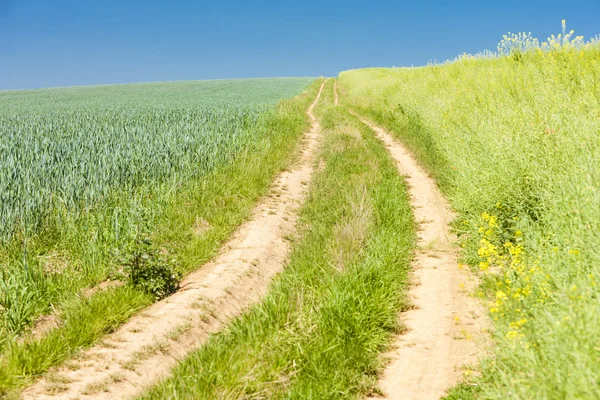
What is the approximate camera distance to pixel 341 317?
5.02 meters

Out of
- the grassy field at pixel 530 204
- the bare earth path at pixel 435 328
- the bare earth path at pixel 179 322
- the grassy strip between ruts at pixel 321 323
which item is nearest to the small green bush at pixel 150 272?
the bare earth path at pixel 179 322

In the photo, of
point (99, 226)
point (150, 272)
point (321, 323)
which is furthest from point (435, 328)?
point (99, 226)

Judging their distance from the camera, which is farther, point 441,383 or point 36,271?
point 36,271

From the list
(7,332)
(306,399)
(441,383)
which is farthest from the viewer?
(7,332)

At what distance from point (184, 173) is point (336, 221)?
12.7ft

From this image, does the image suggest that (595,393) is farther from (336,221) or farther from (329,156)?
(329,156)

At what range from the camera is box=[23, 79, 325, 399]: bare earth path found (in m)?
4.36

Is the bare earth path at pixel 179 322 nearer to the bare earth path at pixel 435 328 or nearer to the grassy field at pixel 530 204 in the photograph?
the bare earth path at pixel 435 328

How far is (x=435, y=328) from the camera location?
17.0 ft

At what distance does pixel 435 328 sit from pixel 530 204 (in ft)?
9.27

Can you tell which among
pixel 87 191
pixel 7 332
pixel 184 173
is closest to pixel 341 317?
pixel 7 332

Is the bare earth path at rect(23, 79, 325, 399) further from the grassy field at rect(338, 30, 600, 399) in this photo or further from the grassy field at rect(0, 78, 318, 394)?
the grassy field at rect(338, 30, 600, 399)

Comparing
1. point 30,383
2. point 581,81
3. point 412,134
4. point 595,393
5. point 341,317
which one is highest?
point 581,81

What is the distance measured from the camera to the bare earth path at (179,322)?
14.3 feet
